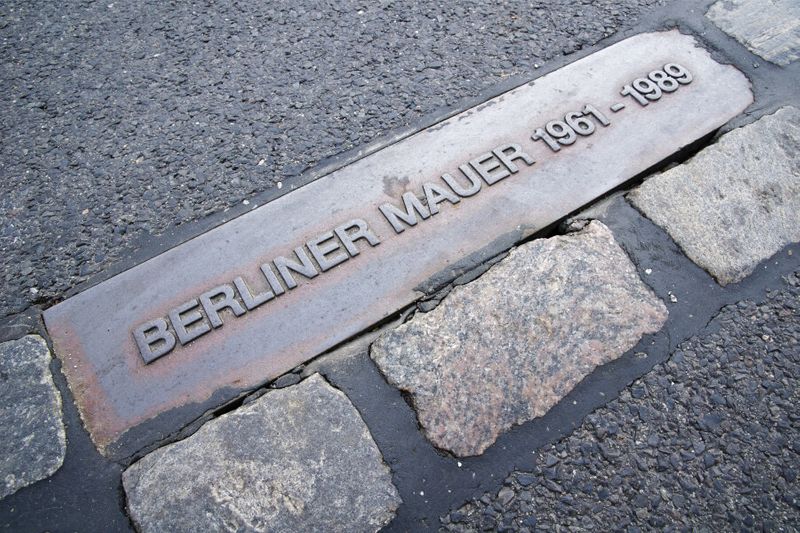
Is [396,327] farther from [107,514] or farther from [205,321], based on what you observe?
[107,514]

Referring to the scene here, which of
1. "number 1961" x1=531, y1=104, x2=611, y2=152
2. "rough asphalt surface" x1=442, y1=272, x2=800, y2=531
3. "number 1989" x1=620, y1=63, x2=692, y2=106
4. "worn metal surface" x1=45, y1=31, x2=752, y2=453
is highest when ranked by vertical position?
"number 1989" x1=620, y1=63, x2=692, y2=106

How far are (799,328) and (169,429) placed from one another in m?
1.80

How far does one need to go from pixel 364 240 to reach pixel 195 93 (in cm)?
94

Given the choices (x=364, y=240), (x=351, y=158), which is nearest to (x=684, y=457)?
(x=364, y=240)

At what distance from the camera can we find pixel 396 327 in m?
1.71

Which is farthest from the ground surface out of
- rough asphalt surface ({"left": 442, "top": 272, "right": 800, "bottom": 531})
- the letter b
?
the letter b

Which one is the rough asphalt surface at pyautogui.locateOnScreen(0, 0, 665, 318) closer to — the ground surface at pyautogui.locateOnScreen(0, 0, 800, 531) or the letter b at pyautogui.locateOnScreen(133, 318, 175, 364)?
the ground surface at pyautogui.locateOnScreen(0, 0, 800, 531)

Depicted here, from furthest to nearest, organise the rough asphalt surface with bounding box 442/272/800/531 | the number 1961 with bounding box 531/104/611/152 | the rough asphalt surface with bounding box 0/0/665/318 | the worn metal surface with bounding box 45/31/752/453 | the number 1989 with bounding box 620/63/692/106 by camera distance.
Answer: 1. the number 1989 with bounding box 620/63/692/106
2. the number 1961 with bounding box 531/104/611/152
3. the rough asphalt surface with bounding box 0/0/665/318
4. the worn metal surface with bounding box 45/31/752/453
5. the rough asphalt surface with bounding box 442/272/800/531

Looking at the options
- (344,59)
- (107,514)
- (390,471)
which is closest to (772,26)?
(344,59)

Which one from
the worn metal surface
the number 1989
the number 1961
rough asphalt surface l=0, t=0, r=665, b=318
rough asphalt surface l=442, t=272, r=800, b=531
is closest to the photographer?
rough asphalt surface l=442, t=272, r=800, b=531

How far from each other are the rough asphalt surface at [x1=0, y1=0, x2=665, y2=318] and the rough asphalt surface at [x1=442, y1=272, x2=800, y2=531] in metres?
1.20

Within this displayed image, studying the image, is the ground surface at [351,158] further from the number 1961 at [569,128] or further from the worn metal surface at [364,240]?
the number 1961 at [569,128]

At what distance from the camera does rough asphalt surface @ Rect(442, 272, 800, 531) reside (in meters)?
1.45

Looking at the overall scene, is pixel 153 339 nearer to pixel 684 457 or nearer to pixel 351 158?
pixel 351 158
